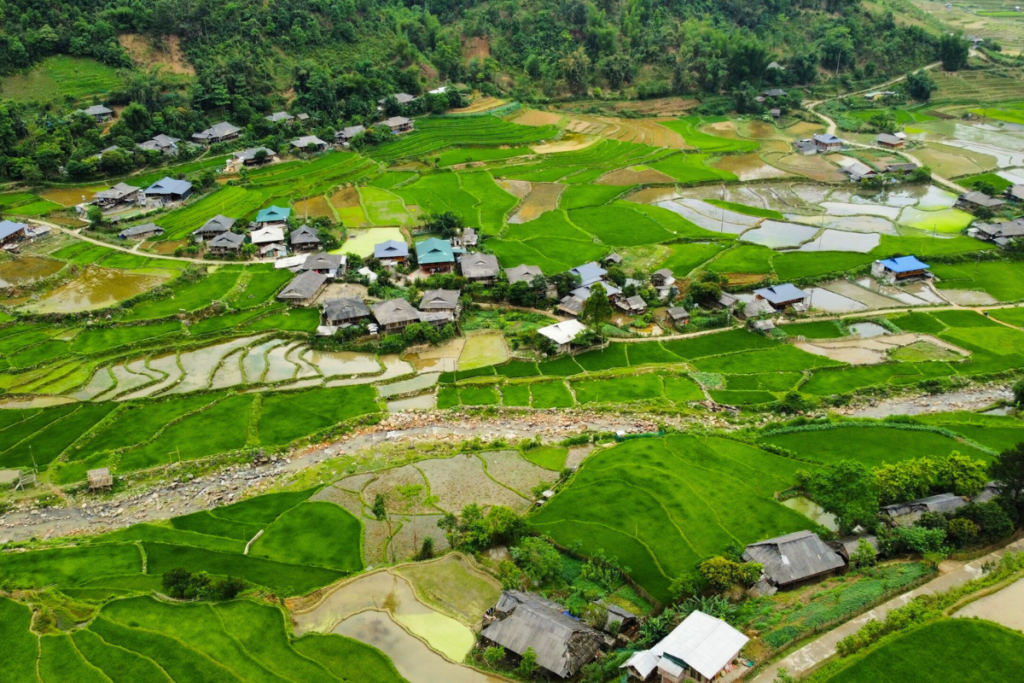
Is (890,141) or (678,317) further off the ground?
(890,141)

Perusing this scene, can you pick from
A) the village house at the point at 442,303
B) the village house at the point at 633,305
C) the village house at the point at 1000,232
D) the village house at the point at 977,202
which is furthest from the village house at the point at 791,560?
the village house at the point at 977,202

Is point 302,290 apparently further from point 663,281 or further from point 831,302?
point 831,302

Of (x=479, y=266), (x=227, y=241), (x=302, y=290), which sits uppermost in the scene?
(x=227, y=241)

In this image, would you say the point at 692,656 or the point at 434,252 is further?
the point at 434,252

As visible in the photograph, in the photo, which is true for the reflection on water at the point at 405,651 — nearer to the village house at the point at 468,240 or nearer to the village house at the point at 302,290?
the village house at the point at 302,290

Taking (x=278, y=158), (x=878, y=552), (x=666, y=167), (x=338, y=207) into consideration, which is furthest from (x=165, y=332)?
(x=666, y=167)

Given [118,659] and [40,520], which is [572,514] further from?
[40,520]

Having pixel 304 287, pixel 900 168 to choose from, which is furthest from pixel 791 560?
pixel 900 168
